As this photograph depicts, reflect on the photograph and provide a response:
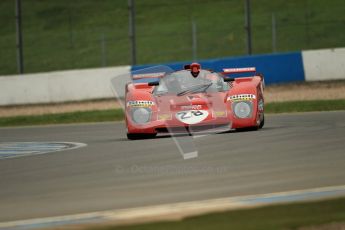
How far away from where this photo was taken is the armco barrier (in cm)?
2361

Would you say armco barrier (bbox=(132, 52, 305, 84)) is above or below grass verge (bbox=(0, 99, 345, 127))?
above

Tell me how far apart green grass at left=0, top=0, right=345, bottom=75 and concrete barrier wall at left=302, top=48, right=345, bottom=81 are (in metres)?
6.94

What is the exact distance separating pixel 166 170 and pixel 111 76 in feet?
48.3

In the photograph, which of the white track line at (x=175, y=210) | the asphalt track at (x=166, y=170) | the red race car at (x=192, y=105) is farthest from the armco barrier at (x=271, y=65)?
the white track line at (x=175, y=210)

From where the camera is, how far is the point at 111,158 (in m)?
11.6

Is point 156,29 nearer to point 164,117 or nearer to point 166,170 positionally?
point 164,117

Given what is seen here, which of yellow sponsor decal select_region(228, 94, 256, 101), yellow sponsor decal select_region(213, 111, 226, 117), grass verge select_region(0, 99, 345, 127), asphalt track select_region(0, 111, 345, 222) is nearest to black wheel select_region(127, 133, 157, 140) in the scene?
asphalt track select_region(0, 111, 345, 222)

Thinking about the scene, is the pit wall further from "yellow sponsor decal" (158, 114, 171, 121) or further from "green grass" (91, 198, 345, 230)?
"green grass" (91, 198, 345, 230)

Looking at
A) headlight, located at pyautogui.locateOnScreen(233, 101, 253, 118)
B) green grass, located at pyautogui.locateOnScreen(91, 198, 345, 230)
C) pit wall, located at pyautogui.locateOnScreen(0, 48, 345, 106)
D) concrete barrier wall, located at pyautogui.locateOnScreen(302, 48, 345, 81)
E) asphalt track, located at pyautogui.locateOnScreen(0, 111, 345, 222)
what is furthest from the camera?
concrete barrier wall, located at pyautogui.locateOnScreen(302, 48, 345, 81)

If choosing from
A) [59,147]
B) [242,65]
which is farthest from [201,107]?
[242,65]

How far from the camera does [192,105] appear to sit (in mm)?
13484

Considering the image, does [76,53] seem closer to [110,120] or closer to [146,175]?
[110,120]

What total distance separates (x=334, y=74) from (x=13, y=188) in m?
16.0

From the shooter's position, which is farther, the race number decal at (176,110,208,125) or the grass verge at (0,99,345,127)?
the grass verge at (0,99,345,127)
